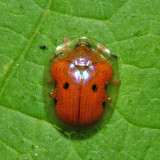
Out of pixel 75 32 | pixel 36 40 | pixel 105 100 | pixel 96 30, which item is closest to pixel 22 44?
pixel 36 40

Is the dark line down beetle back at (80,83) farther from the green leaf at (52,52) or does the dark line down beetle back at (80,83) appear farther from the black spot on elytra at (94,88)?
the green leaf at (52,52)

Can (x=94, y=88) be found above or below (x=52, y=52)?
below

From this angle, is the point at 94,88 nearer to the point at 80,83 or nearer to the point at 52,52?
the point at 80,83

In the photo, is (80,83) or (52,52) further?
(52,52)

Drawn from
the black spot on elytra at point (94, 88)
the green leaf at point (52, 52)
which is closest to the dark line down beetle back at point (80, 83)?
the black spot on elytra at point (94, 88)

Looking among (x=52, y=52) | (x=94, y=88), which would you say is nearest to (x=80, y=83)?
(x=94, y=88)

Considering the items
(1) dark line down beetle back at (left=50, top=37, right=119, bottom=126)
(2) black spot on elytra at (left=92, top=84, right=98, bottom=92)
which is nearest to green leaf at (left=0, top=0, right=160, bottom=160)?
(1) dark line down beetle back at (left=50, top=37, right=119, bottom=126)

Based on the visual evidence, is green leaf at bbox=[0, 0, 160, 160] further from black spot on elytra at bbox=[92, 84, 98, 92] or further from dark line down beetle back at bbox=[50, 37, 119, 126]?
black spot on elytra at bbox=[92, 84, 98, 92]
